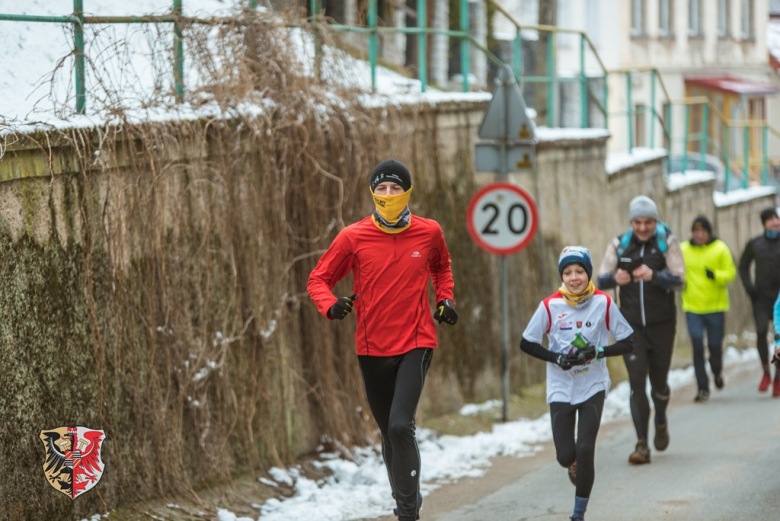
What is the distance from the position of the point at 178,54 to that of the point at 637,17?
3670 cm

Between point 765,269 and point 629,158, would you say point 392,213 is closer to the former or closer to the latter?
point 765,269

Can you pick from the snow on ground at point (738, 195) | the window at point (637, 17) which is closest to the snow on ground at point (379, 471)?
the snow on ground at point (738, 195)

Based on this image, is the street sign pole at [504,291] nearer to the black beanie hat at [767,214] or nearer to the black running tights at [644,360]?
the black running tights at [644,360]

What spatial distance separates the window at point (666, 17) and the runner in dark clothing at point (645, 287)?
3723 centimetres

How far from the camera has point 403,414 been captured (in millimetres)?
7008

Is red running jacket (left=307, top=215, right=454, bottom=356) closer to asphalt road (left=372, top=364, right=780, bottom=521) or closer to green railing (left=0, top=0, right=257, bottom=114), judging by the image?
asphalt road (left=372, top=364, right=780, bottom=521)

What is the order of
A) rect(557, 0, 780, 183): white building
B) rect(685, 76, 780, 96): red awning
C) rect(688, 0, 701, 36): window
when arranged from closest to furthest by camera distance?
rect(557, 0, 780, 183): white building < rect(685, 76, 780, 96): red awning < rect(688, 0, 701, 36): window

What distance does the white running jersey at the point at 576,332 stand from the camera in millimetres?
7691

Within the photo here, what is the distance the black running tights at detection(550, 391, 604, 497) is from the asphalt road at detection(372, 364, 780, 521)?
498 mm

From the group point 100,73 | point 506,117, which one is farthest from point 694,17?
Answer: point 100,73

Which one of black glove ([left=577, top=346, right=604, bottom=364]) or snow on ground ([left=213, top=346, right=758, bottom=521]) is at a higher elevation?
black glove ([left=577, top=346, right=604, bottom=364])

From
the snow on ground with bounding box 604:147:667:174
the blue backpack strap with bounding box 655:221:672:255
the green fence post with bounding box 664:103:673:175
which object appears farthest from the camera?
the green fence post with bounding box 664:103:673:175

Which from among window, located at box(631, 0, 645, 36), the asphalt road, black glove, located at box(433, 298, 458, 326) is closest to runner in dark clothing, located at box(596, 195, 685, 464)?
the asphalt road

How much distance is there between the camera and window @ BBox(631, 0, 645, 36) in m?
43.6
